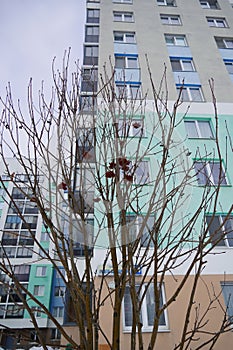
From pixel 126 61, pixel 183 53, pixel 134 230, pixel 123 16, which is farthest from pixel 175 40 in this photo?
pixel 134 230

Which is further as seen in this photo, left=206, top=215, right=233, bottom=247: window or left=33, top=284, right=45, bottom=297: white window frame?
left=33, top=284, right=45, bottom=297: white window frame

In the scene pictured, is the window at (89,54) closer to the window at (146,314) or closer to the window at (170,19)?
the window at (170,19)

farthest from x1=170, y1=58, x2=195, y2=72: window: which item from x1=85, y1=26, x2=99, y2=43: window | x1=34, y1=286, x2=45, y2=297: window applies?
x1=34, y1=286, x2=45, y2=297: window

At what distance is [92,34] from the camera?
39.7 ft

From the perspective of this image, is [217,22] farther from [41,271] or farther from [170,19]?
[41,271]

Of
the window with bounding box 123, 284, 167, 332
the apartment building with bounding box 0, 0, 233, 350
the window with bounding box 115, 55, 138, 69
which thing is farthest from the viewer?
the window with bounding box 115, 55, 138, 69

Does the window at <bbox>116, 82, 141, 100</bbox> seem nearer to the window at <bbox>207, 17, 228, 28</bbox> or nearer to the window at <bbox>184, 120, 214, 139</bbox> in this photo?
the window at <bbox>184, 120, 214, 139</bbox>

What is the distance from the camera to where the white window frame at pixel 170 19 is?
12.1m

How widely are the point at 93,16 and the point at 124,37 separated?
108 inches

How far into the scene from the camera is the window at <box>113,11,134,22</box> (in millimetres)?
12120

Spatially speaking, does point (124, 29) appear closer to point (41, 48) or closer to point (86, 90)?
point (41, 48)

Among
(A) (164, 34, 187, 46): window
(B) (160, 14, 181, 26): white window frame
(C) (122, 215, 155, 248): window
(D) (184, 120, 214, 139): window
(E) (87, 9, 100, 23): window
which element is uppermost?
(E) (87, 9, 100, 23): window

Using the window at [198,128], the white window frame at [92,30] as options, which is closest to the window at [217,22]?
the white window frame at [92,30]

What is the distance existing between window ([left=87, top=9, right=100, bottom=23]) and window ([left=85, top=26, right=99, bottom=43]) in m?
0.54
